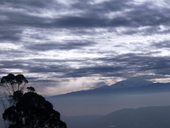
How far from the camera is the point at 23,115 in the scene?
8538cm

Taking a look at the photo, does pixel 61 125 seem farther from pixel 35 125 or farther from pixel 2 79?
pixel 2 79

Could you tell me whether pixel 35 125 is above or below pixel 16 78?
below

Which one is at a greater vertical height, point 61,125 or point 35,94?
point 35,94

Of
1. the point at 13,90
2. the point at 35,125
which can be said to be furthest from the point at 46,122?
the point at 13,90

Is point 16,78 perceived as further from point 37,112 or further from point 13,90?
point 37,112

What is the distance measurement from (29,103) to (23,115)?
92.9 inches

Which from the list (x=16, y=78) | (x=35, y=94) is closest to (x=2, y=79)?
(x=16, y=78)

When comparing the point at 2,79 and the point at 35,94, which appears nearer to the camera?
the point at 35,94

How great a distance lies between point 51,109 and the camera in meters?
86.6

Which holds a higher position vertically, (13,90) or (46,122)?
(13,90)

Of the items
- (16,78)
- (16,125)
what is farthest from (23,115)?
(16,78)

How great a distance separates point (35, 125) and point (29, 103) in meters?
3.87

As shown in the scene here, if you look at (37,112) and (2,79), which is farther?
(2,79)

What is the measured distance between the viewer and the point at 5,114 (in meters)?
86.4
